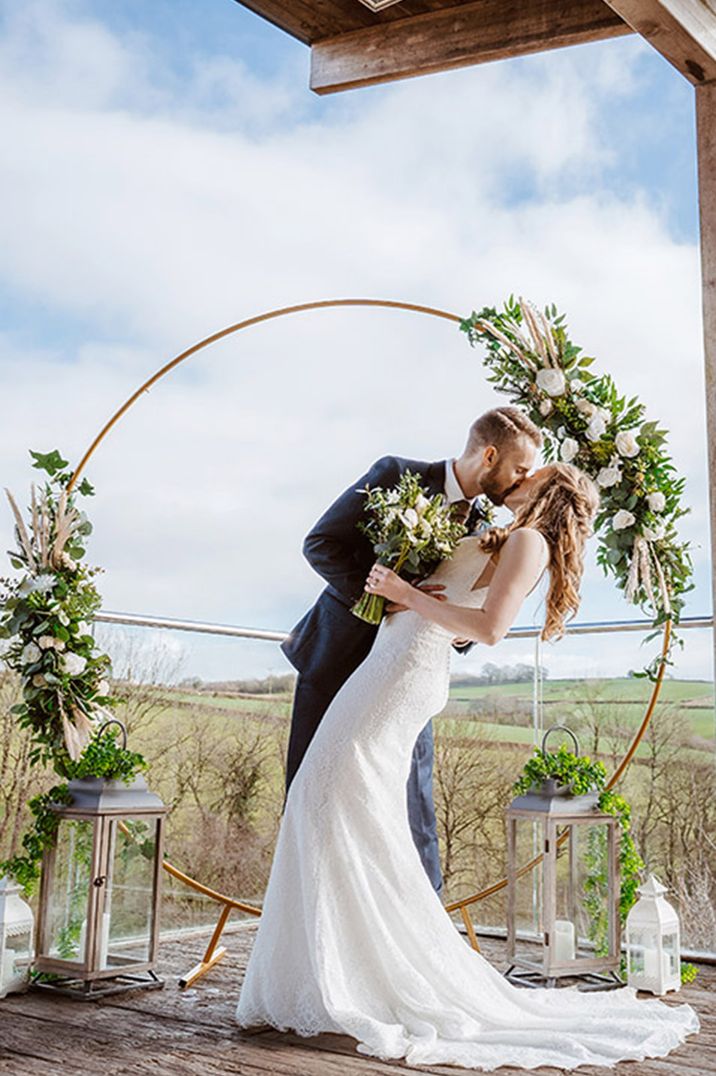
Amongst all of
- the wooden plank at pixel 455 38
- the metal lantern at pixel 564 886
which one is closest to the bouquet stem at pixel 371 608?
the metal lantern at pixel 564 886

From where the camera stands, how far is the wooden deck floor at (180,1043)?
2795mm

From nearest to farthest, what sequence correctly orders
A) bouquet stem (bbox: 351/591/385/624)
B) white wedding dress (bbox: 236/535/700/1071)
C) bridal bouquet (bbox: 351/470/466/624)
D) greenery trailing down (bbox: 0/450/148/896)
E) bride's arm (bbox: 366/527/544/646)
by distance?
white wedding dress (bbox: 236/535/700/1071)
bride's arm (bbox: 366/527/544/646)
bridal bouquet (bbox: 351/470/466/624)
bouquet stem (bbox: 351/591/385/624)
greenery trailing down (bbox: 0/450/148/896)

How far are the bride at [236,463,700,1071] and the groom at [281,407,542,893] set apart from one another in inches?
6.4

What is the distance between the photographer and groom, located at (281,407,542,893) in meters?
3.59

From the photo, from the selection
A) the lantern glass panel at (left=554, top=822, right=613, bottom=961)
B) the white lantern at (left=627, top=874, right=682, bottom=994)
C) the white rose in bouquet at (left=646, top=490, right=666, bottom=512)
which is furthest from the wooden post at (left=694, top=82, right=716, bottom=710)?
the white lantern at (left=627, top=874, right=682, bottom=994)

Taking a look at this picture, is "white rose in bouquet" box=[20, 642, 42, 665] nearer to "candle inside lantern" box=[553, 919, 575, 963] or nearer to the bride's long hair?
the bride's long hair

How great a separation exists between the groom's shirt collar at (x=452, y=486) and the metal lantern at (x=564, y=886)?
79cm

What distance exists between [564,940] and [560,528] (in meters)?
1.30

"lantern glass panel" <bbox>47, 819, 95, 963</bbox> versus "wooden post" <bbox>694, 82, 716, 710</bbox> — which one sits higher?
"wooden post" <bbox>694, 82, 716, 710</bbox>

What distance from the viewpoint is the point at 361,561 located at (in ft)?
12.5

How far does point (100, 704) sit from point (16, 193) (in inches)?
209

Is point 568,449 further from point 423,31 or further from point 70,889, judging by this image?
point 70,889

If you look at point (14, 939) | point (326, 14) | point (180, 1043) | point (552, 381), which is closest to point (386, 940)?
point (180, 1043)

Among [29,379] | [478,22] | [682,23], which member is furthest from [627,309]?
[682,23]
